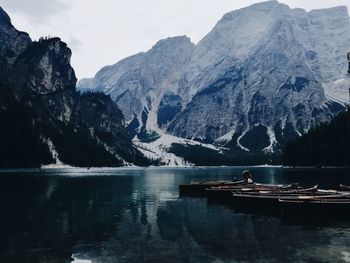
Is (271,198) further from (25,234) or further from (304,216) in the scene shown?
(25,234)

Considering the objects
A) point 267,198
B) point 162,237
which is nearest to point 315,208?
point 267,198

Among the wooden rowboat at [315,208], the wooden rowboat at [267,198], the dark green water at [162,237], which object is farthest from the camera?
the wooden rowboat at [267,198]

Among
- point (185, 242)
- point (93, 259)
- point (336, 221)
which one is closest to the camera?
point (93, 259)

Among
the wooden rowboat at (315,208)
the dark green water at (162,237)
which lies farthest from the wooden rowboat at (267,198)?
the dark green water at (162,237)

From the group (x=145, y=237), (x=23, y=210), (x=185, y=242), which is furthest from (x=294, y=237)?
(x=23, y=210)

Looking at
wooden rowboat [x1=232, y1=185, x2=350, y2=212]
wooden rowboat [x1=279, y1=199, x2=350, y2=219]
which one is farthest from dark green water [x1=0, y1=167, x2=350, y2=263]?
wooden rowboat [x1=232, y1=185, x2=350, y2=212]

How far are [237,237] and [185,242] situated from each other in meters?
5.68

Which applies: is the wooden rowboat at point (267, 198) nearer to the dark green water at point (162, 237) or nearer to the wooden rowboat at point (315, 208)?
the wooden rowboat at point (315, 208)

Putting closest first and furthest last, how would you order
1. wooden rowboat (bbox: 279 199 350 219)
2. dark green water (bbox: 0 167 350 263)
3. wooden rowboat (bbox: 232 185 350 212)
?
dark green water (bbox: 0 167 350 263)
wooden rowboat (bbox: 279 199 350 219)
wooden rowboat (bbox: 232 185 350 212)

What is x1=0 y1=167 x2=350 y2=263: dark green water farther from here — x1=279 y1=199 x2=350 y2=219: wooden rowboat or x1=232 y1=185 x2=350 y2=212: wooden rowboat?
x1=232 y1=185 x2=350 y2=212: wooden rowboat

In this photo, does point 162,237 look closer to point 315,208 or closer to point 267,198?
point 315,208

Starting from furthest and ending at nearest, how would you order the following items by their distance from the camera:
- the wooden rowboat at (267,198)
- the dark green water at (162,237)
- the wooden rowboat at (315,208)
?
the wooden rowboat at (267,198)
the wooden rowboat at (315,208)
the dark green water at (162,237)

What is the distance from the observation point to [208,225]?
53.6m

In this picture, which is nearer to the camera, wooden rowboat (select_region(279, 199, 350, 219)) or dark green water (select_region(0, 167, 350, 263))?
dark green water (select_region(0, 167, 350, 263))
